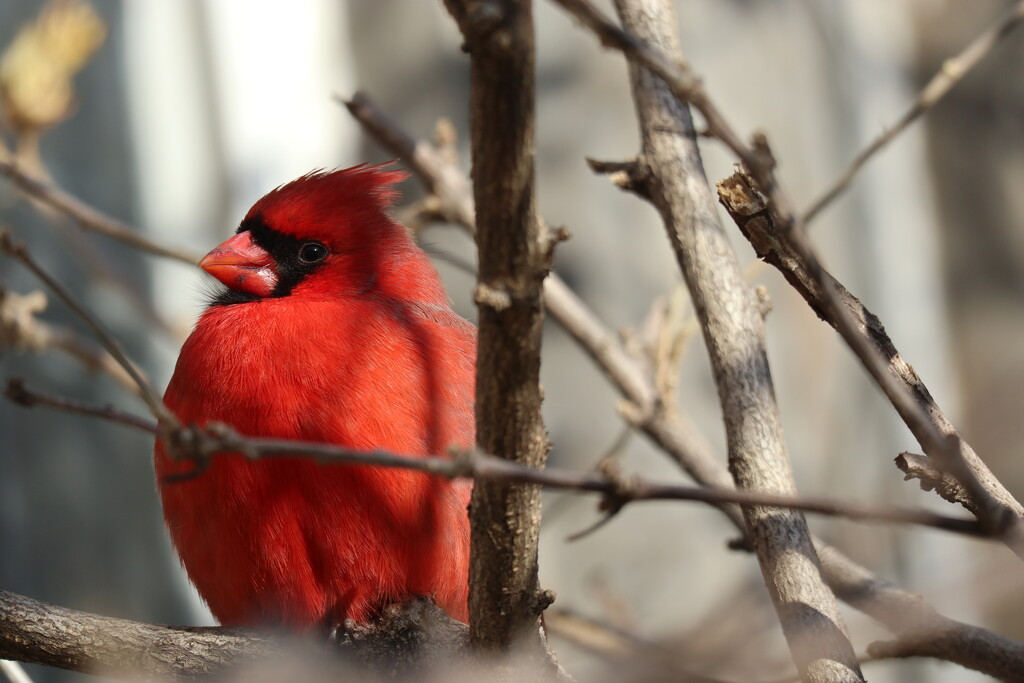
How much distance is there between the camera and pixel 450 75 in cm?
444

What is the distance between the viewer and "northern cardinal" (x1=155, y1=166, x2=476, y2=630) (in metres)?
2.20

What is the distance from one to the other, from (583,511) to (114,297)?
2.02 metres

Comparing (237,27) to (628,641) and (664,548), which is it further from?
(628,641)

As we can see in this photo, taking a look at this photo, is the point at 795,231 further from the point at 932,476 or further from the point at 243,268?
the point at 243,268

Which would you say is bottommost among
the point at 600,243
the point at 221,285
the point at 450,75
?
the point at 221,285

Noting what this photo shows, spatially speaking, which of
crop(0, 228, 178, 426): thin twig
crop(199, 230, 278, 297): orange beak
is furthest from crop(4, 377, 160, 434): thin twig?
crop(199, 230, 278, 297): orange beak

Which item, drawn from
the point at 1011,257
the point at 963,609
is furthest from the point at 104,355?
the point at 1011,257

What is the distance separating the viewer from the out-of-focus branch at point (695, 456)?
6.40ft

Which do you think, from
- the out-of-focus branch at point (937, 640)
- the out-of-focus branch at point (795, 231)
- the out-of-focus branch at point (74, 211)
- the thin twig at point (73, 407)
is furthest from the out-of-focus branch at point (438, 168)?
the out-of-focus branch at point (795, 231)

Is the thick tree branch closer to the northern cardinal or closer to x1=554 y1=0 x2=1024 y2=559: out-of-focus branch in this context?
x1=554 y1=0 x2=1024 y2=559: out-of-focus branch

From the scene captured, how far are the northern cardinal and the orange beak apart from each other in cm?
17

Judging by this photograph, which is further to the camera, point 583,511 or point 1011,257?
point 1011,257

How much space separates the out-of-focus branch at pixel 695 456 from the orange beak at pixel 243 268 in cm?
64

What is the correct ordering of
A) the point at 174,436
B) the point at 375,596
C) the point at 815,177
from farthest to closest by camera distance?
the point at 815,177 → the point at 375,596 → the point at 174,436
